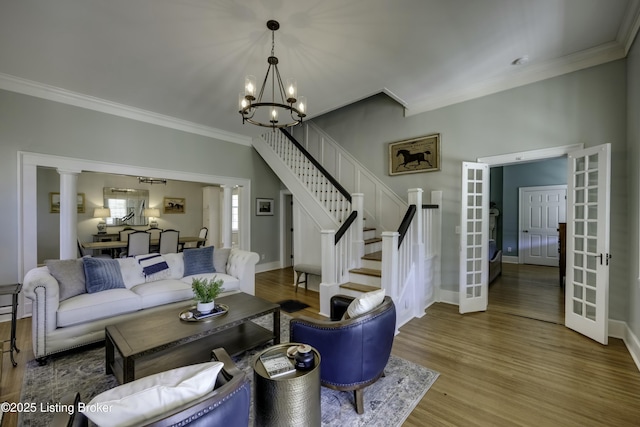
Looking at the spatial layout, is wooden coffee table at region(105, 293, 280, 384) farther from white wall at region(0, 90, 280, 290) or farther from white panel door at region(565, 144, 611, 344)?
white panel door at region(565, 144, 611, 344)

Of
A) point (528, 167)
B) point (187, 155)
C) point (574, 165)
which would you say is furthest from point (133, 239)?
point (528, 167)

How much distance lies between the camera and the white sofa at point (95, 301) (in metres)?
2.55

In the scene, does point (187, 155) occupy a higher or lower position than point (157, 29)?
lower

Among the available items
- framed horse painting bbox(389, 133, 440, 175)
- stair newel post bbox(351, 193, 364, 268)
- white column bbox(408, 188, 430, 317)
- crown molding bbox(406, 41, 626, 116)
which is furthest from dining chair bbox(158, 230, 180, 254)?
crown molding bbox(406, 41, 626, 116)

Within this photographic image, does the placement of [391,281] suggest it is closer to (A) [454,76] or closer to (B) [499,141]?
(B) [499,141]

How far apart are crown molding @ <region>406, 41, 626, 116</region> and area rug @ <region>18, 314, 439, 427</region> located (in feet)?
12.7

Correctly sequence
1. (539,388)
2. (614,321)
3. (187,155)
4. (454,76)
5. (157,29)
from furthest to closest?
(187,155) → (454,76) → (614,321) → (157,29) → (539,388)

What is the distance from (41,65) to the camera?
3330 mm

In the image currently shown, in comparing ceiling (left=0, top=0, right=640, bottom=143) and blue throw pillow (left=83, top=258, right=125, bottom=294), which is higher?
ceiling (left=0, top=0, right=640, bottom=143)

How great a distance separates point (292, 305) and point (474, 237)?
9.68 feet

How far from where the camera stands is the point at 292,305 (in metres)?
4.25

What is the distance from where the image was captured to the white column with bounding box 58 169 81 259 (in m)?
4.11

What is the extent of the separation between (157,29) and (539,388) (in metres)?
4.81

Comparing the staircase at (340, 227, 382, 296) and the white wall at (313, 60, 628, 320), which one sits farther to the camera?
the staircase at (340, 227, 382, 296)
